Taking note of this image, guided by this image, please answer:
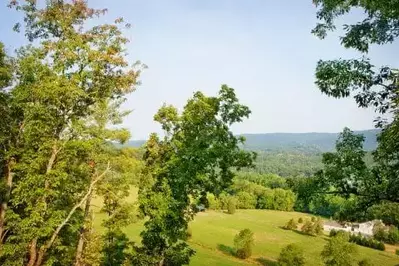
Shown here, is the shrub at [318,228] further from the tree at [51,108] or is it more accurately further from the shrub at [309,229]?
the tree at [51,108]

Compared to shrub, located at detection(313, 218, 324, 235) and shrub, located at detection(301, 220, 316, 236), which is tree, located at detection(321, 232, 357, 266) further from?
shrub, located at detection(313, 218, 324, 235)

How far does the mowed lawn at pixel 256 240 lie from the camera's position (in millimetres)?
64000

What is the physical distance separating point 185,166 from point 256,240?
65.8 metres

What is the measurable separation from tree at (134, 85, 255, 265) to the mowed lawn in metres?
33.4

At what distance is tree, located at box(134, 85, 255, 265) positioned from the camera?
72.3ft

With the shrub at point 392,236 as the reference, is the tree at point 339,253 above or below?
above

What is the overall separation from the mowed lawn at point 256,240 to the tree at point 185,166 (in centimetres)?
3340

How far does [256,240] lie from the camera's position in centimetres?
8306

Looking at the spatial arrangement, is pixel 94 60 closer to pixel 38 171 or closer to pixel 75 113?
pixel 75 113

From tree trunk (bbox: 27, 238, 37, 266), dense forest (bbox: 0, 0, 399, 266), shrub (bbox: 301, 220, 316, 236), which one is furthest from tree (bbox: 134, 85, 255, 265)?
shrub (bbox: 301, 220, 316, 236)

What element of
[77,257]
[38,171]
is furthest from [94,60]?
[77,257]

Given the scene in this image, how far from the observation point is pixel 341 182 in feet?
35.9

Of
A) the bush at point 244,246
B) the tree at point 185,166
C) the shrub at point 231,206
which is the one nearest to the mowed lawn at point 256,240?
the bush at point 244,246

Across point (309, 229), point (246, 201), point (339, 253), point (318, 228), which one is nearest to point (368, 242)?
point (318, 228)
